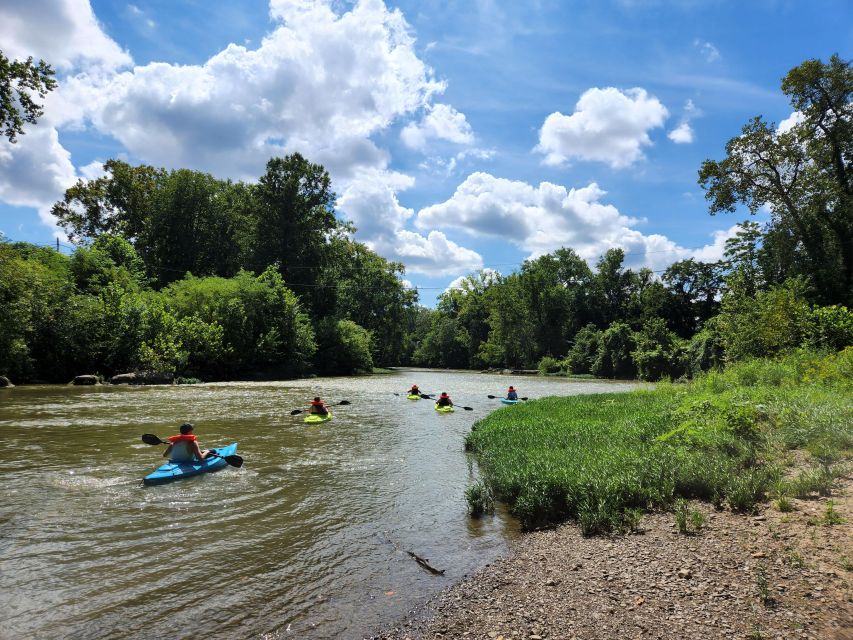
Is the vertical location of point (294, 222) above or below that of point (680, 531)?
above

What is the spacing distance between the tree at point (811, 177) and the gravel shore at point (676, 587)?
31.3 m

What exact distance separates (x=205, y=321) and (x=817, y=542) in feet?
143

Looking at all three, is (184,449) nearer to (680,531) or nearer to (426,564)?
(426,564)

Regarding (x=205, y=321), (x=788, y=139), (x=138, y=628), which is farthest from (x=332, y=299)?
(x=138, y=628)

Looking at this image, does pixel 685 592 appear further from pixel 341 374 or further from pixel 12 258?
pixel 341 374

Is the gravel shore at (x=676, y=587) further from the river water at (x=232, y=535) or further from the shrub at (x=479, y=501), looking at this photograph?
the shrub at (x=479, y=501)

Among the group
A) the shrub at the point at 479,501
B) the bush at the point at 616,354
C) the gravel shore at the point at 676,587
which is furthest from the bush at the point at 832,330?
the bush at the point at 616,354

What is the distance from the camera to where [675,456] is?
8.64 metres

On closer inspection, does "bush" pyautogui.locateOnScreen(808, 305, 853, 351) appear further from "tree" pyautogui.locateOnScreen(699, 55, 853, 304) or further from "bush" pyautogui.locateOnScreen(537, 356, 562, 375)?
"bush" pyautogui.locateOnScreen(537, 356, 562, 375)

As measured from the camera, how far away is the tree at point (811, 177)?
28484 millimetres

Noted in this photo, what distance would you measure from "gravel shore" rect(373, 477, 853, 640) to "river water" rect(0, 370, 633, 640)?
816mm

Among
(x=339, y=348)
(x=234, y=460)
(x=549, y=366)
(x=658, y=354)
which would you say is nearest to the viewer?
(x=234, y=460)

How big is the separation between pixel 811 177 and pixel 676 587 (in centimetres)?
3564

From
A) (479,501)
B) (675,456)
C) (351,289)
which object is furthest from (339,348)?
(675,456)
